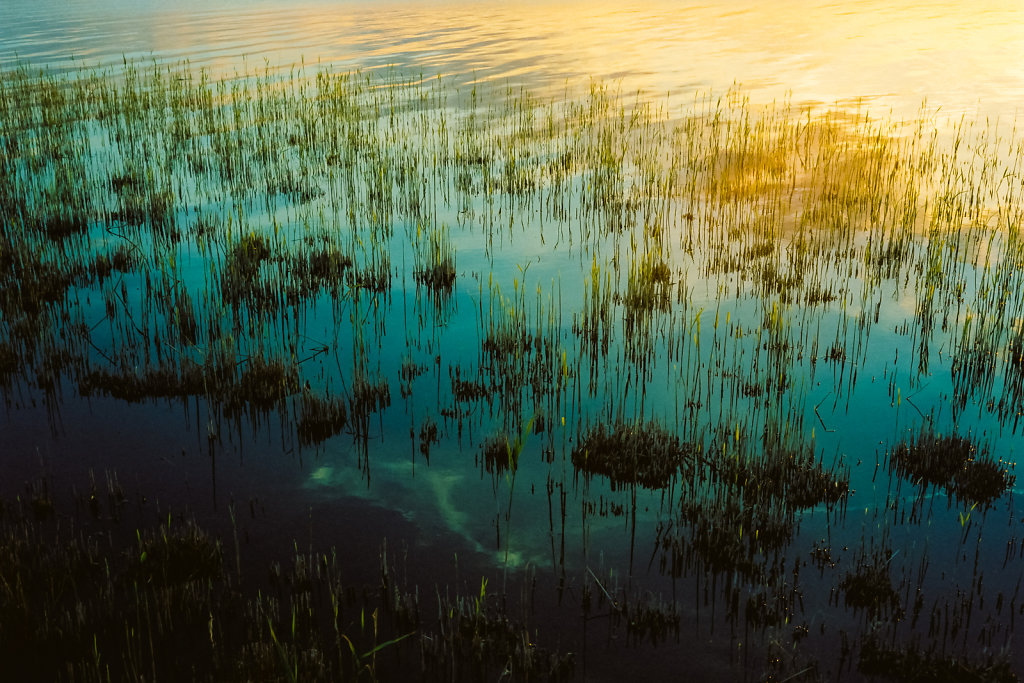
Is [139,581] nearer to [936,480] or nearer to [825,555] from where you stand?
[825,555]

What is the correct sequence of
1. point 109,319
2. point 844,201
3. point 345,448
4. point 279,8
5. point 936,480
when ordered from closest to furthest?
point 936,480 < point 345,448 < point 109,319 < point 844,201 < point 279,8

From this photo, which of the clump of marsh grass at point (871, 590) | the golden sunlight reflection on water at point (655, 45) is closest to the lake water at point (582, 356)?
the clump of marsh grass at point (871, 590)

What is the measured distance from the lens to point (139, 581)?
167 inches

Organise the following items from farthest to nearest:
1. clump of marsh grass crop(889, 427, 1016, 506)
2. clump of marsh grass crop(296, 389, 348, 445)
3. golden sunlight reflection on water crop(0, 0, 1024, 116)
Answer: golden sunlight reflection on water crop(0, 0, 1024, 116) → clump of marsh grass crop(296, 389, 348, 445) → clump of marsh grass crop(889, 427, 1016, 506)

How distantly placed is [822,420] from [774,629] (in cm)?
230

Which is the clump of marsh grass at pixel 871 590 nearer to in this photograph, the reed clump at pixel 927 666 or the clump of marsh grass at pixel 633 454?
the reed clump at pixel 927 666

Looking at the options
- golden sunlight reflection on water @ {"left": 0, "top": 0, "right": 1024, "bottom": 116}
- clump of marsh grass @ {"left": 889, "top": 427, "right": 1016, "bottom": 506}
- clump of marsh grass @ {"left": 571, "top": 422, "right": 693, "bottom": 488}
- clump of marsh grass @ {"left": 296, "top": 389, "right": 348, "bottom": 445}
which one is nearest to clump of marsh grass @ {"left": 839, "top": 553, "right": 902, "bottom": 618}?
clump of marsh grass @ {"left": 889, "top": 427, "right": 1016, "bottom": 506}

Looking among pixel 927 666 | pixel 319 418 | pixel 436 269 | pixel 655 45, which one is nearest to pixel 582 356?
pixel 319 418

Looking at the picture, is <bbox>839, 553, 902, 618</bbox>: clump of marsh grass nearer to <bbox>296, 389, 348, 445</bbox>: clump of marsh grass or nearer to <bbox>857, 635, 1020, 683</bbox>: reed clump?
<bbox>857, 635, 1020, 683</bbox>: reed clump

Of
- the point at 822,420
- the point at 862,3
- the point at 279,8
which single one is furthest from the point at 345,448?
the point at 279,8

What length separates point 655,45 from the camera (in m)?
25.9

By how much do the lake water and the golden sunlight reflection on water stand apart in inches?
98.5

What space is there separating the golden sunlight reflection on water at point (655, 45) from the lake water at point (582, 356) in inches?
98.5

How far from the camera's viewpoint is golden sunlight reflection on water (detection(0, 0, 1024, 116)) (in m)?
17.8
